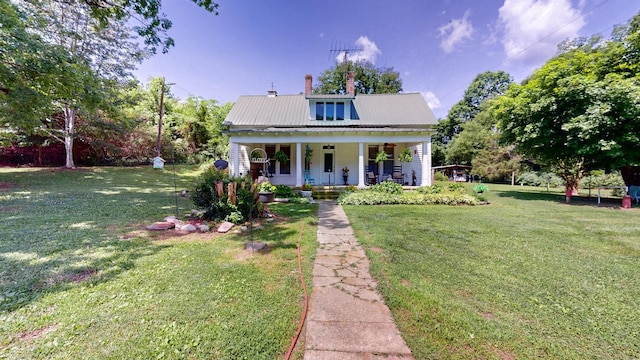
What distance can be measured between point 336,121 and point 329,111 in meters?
0.74

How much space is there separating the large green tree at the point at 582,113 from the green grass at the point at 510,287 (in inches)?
194

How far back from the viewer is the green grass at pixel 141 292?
197cm

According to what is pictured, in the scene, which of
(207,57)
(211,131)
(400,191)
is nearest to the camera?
(400,191)

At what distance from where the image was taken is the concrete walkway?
6.29 ft

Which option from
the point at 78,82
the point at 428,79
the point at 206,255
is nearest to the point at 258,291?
the point at 206,255

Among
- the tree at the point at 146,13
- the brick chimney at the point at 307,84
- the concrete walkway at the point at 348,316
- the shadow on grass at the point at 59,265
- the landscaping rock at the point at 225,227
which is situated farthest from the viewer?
the brick chimney at the point at 307,84

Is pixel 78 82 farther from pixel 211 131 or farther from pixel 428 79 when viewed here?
pixel 428 79

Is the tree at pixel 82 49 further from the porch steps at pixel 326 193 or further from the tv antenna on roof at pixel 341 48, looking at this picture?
the tv antenna on roof at pixel 341 48

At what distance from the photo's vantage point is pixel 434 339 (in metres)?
2.05

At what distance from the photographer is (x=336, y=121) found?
13922 millimetres

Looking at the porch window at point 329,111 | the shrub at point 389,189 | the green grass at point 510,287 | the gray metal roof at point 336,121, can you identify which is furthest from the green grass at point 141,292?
the porch window at point 329,111

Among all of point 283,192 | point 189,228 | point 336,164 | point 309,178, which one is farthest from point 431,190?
point 189,228

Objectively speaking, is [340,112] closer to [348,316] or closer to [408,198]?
[408,198]

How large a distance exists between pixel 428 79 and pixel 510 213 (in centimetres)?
1680
